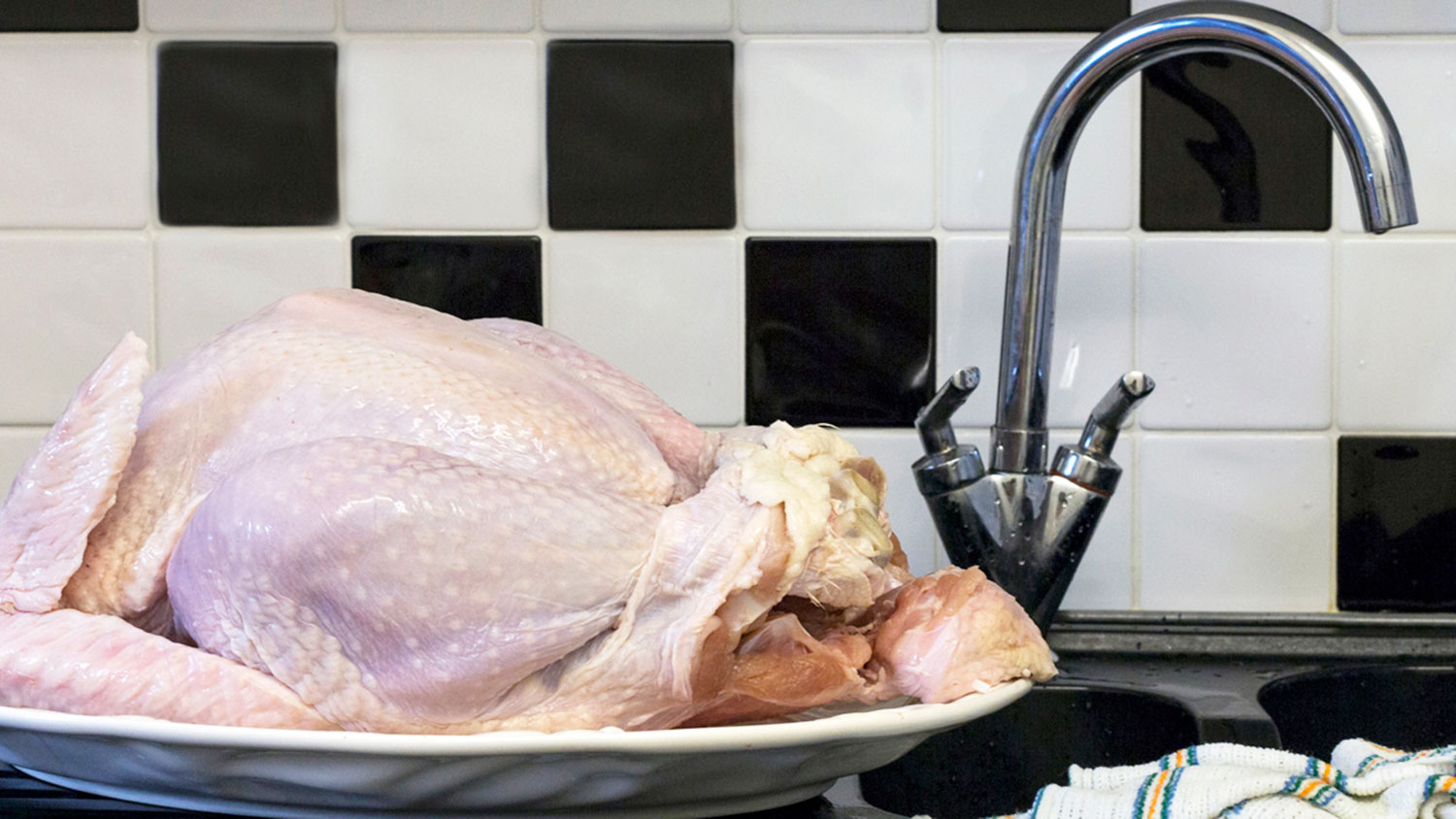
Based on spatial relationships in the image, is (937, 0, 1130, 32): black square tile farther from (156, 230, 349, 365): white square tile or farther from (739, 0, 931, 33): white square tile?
(156, 230, 349, 365): white square tile

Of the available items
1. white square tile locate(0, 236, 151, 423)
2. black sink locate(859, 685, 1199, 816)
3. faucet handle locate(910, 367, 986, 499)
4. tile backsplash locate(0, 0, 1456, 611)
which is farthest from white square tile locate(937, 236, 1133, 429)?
white square tile locate(0, 236, 151, 423)

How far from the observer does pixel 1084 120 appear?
778 millimetres

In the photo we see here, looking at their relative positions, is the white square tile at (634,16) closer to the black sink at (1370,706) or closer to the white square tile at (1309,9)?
the white square tile at (1309,9)

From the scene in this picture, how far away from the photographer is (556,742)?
1.53ft

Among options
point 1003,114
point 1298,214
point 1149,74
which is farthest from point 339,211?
point 1298,214

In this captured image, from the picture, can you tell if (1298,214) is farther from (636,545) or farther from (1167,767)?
(636,545)

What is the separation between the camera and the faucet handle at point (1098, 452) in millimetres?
791

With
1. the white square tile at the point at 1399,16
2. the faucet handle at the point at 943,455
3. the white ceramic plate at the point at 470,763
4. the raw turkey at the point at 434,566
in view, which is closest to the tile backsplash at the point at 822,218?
the white square tile at the point at 1399,16

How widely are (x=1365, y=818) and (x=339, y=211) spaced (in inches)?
30.4

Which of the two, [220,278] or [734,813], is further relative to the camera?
[220,278]

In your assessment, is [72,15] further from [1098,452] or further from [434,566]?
[1098,452]

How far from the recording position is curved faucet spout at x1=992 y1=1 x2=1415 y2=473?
2.17 ft

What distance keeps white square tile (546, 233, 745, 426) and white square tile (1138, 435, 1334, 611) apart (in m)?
0.33

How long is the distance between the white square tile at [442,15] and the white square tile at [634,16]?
21 mm
